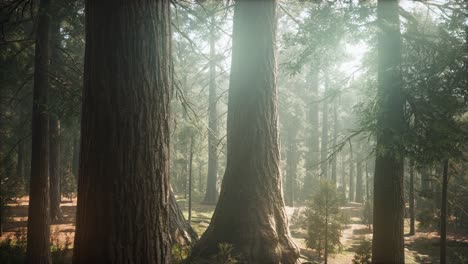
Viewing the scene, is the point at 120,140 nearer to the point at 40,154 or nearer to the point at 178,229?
the point at 178,229

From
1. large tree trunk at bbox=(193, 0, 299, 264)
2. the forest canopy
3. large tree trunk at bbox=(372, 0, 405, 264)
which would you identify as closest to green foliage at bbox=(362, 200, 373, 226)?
the forest canopy

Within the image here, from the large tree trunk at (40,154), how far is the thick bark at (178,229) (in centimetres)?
327

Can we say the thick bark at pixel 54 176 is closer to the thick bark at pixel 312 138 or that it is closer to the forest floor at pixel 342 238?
the forest floor at pixel 342 238

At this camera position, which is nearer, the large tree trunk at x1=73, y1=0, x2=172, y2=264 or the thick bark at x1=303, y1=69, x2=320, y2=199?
the large tree trunk at x1=73, y1=0, x2=172, y2=264

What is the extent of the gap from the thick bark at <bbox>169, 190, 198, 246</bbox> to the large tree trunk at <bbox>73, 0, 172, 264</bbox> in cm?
669

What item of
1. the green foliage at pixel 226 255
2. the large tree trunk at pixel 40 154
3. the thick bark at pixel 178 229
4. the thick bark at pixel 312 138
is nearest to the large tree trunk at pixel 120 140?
the green foliage at pixel 226 255

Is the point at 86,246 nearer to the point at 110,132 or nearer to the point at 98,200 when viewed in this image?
the point at 98,200

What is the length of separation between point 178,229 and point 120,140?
730cm

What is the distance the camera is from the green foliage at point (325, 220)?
1128cm

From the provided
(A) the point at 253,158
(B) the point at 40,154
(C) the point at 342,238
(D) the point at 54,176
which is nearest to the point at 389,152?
(A) the point at 253,158

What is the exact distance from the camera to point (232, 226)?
19.4 ft

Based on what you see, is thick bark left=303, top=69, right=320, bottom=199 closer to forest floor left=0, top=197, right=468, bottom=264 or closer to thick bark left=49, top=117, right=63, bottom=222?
forest floor left=0, top=197, right=468, bottom=264

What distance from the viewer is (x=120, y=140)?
7.62 ft

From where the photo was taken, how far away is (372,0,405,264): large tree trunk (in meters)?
7.43
